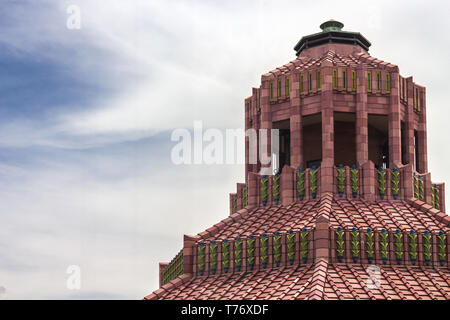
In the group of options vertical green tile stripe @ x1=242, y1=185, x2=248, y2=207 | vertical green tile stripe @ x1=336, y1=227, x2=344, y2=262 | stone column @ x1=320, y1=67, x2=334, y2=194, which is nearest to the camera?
vertical green tile stripe @ x1=336, y1=227, x2=344, y2=262

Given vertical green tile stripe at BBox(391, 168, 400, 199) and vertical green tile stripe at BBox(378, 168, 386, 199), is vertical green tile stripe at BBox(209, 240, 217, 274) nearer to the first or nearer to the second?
vertical green tile stripe at BBox(378, 168, 386, 199)

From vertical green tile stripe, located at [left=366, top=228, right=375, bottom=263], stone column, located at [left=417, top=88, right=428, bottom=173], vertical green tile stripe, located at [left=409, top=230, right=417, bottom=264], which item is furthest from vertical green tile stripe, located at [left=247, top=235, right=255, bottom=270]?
stone column, located at [left=417, top=88, right=428, bottom=173]

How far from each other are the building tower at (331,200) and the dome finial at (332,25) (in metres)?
0.06

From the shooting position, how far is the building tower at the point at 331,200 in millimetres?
41344

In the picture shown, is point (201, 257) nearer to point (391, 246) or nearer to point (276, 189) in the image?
point (276, 189)

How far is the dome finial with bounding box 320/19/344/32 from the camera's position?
172 feet

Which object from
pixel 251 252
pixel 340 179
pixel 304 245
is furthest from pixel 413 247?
pixel 251 252

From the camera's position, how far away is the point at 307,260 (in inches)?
1657

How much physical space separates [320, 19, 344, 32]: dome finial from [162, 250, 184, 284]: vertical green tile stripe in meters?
15.1
